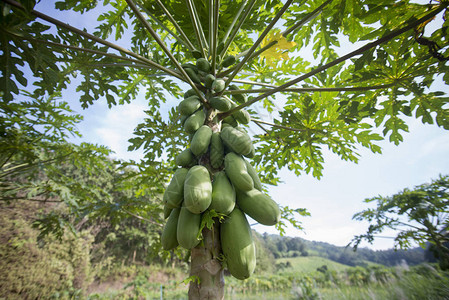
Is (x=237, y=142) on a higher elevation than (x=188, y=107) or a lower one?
lower

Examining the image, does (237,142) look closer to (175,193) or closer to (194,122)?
(194,122)

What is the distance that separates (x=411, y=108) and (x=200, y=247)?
244 centimetres

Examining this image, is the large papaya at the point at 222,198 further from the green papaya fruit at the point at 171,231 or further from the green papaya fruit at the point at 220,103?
the green papaya fruit at the point at 220,103

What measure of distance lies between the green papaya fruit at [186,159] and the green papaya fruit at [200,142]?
0.12 metres

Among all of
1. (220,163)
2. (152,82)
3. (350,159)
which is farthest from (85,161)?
(350,159)

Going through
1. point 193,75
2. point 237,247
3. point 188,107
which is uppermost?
point 193,75

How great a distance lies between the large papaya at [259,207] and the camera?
1311 millimetres

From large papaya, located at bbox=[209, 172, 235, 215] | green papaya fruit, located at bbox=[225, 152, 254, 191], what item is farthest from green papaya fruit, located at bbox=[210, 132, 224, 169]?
large papaya, located at bbox=[209, 172, 235, 215]

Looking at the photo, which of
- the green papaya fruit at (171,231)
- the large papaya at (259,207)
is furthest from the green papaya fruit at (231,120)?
the green papaya fruit at (171,231)

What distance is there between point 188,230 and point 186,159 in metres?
0.56

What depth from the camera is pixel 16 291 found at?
21.3ft

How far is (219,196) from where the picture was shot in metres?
1.24

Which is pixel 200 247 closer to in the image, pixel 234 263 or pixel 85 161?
pixel 234 263

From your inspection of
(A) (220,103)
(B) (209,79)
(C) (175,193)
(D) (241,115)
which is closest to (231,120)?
(D) (241,115)
